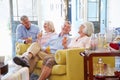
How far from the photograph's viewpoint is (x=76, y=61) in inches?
129

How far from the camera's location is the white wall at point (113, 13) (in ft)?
17.5

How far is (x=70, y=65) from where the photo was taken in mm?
3270

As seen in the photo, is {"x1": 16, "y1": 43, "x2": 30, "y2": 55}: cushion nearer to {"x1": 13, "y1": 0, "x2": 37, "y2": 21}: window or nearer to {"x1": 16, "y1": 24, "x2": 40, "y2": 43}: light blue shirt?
{"x1": 16, "y1": 24, "x2": 40, "y2": 43}: light blue shirt

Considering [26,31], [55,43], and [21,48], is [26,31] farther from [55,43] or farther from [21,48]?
[55,43]

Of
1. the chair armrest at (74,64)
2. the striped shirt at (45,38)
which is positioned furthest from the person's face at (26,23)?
the chair armrest at (74,64)

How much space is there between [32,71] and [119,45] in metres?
1.70

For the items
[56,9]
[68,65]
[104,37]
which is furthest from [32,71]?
[56,9]

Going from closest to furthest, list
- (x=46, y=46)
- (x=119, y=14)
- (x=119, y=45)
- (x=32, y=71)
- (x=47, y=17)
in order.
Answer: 1. (x=119, y=45)
2. (x=32, y=71)
3. (x=46, y=46)
4. (x=119, y=14)
5. (x=47, y=17)

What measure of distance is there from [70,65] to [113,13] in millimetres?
2907

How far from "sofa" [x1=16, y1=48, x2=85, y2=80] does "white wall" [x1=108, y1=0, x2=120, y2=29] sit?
7.53 feet

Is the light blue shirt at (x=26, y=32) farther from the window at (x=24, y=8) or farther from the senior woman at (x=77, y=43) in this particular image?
the window at (x=24, y=8)

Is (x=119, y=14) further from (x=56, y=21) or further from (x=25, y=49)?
(x=25, y=49)

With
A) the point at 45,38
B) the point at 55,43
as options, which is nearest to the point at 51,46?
the point at 55,43

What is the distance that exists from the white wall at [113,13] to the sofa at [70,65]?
230 centimetres
